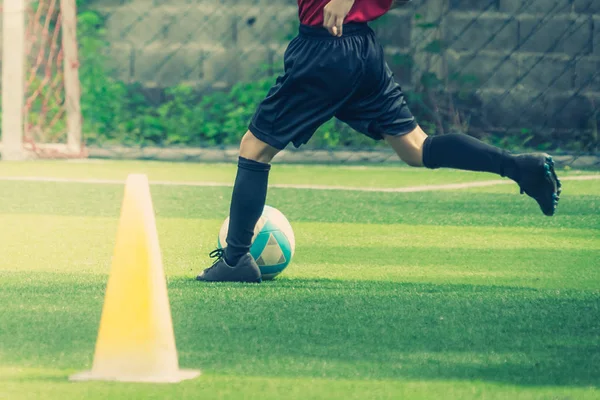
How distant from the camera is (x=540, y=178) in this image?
4.83m

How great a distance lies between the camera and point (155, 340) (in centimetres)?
331

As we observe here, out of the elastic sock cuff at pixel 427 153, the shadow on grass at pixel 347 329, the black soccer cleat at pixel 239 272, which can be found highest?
the elastic sock cuff at pixel 427 153

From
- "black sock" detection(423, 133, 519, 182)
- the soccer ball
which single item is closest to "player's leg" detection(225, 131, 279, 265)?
the soccer ball

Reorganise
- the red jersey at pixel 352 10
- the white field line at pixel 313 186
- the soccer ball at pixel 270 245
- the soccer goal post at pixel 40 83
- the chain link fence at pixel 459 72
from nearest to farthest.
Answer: the red jersey at pixel 352 10 < the soccer ball at pixel 270 245 < the white field line at pixel 313 186 < the soccer goal post at pixel 40 83 < the chain link fence at pixel 459 72

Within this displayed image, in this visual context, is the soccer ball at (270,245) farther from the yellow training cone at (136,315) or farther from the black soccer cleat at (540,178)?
the yellow training cone at (136,315)

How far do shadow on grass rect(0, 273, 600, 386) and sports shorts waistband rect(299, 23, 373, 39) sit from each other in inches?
37.9

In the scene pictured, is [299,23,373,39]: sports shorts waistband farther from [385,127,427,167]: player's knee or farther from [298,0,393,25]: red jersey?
[385,127,427,167]: player's knee

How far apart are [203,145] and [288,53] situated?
6.47 m

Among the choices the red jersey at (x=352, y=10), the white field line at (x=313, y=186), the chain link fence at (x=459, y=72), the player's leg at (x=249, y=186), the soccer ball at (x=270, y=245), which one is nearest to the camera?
the red jersey at (x=352, y=10)

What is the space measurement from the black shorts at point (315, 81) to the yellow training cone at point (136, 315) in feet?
4.40

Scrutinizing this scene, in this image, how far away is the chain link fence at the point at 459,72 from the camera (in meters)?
11.1

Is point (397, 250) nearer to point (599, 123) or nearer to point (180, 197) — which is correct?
point (180, 197)

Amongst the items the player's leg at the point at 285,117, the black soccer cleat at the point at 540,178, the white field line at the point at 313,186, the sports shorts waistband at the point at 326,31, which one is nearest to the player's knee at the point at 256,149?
the player's leg at the point at 285,117

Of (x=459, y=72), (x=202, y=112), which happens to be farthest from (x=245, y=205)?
(x=202, y=112)
